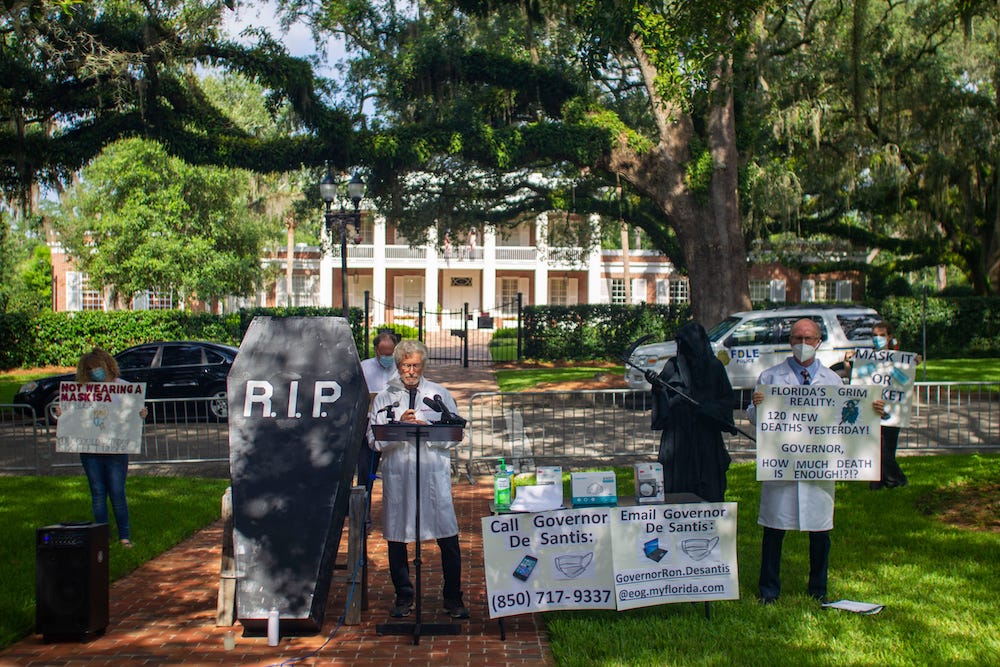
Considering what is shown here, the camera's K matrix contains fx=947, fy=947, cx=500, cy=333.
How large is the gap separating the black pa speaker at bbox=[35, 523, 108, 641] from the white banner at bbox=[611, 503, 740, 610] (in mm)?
3288

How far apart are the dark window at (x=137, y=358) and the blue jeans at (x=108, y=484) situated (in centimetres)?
910

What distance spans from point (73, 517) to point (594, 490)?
5858 millimetres

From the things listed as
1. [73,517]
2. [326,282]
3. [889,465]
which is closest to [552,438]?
[889,465]

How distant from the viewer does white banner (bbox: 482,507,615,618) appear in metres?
5.99

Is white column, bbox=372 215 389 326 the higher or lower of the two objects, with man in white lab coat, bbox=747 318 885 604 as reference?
higher

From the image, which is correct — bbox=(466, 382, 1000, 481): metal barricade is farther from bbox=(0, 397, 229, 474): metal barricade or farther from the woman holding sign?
the woman holding sign

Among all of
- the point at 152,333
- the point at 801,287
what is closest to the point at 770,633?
the point at 152,333

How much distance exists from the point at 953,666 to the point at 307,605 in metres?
3.77

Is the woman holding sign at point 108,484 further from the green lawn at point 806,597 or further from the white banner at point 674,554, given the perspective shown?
the white banner at point 674,554

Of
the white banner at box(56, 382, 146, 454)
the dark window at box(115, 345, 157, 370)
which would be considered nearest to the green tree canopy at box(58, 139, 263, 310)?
the dark window at box(115, 345, 157, 370)

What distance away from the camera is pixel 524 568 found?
603 centimetres

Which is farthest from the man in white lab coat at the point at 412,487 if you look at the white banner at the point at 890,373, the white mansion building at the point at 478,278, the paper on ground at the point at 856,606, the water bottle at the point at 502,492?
the white mansion building at the point at 478,278

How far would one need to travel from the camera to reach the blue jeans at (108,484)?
8234 millimetres

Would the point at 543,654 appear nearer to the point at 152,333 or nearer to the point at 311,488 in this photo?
the point at 311,488
